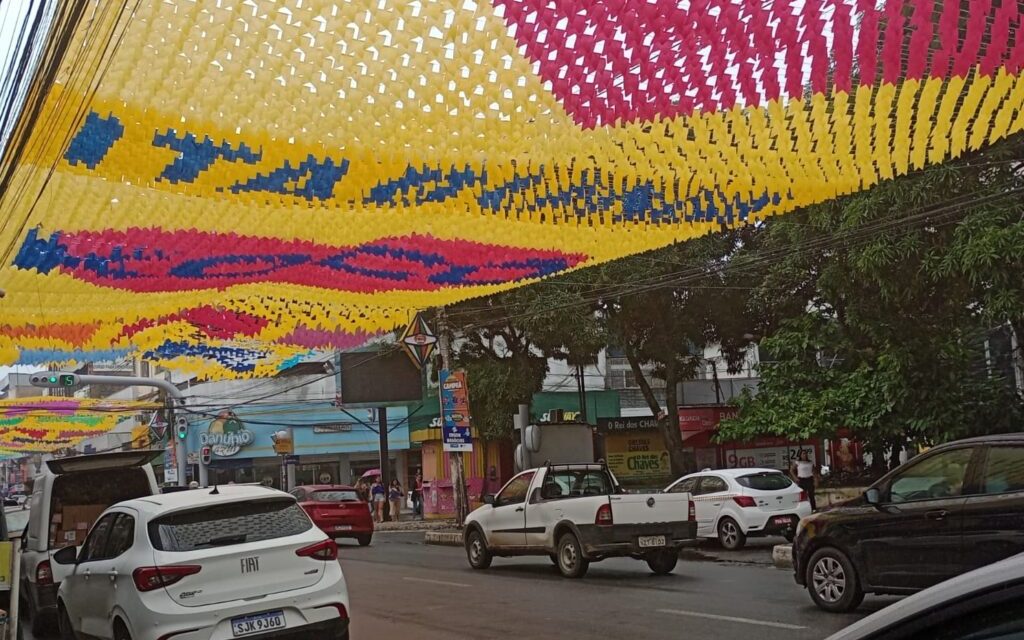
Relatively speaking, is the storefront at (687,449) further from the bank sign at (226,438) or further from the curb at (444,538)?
the bank sign at (226,438)

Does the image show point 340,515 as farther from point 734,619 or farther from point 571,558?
point 734,619

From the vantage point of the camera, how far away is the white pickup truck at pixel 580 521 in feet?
47.5

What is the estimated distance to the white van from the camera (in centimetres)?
1155

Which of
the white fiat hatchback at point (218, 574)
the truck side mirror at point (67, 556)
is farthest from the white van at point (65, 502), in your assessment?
the white fiat hatchback at point (218, 574)

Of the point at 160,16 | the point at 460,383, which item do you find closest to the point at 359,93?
the point at 160,16

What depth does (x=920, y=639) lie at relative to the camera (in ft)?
6.88

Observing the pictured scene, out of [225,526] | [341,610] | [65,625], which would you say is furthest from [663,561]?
[225,526]

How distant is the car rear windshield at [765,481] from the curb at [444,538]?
8445 mm

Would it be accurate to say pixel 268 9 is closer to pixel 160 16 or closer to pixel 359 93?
pixel 160 16

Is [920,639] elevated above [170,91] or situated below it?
below

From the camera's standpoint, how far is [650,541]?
47.9ft

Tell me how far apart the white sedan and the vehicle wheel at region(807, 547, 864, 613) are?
25.6ft

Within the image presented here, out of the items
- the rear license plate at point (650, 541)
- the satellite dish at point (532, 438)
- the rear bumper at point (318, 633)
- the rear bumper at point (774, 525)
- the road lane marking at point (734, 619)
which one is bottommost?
the road lane marking at point (734, 619)

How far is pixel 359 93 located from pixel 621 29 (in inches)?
77.2
